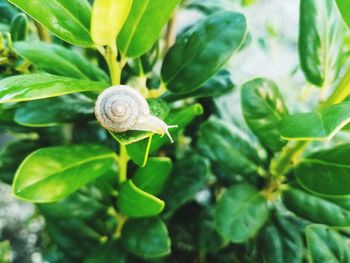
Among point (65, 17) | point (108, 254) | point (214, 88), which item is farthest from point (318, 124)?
point (108, 254)

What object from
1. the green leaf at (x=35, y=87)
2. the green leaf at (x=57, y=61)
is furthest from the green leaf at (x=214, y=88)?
the green leaf at (x=35, y=87)

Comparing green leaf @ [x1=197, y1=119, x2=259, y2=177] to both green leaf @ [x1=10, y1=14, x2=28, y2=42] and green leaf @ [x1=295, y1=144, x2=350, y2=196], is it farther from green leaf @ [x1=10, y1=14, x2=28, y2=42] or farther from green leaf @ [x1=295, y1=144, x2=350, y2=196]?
green leaf @ [x1=10, y1=14, x2=28, y2=42]

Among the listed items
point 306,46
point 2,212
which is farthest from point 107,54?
point 2,212

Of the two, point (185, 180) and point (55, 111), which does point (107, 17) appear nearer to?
point (55, 111)

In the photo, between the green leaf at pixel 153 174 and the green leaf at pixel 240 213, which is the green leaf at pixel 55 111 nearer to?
the green leaf at pixel 153 174

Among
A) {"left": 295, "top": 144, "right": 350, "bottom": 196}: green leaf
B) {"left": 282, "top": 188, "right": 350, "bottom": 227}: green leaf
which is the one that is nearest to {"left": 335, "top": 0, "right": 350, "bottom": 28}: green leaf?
{"left": 295, "top": 144, "right": 350, "bottom": 196}: green leaf

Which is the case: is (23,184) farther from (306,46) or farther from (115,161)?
(306,46)
